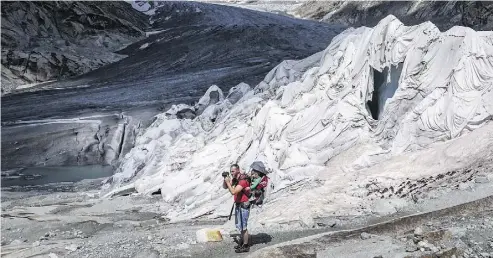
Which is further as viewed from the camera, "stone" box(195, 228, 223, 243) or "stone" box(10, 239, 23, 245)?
"stone" box(10, 239, 23, 245)

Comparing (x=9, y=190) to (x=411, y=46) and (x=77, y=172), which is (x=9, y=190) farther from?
(x=411, y=46)

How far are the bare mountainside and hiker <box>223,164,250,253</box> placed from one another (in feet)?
50.3

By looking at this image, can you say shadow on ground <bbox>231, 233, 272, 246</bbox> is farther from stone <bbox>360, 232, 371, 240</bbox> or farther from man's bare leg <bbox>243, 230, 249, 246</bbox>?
stone <bbox>360, 232, 371, 240</bbox>

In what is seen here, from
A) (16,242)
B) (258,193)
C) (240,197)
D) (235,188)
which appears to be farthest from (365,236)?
(16,242)

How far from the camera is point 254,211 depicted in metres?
10.6

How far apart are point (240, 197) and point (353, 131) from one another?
511 cm

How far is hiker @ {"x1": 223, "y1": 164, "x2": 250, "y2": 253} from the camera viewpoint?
25.6ft

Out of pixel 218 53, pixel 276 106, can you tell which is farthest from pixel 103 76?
pixel 276 106

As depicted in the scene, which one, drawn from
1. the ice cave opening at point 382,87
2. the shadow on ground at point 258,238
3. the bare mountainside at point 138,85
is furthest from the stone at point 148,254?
the bare mountainside at point 138,85

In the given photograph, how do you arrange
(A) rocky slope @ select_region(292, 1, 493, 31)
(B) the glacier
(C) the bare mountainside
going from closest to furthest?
(B) the glacier < (C) the bare mountainside < (A) rocky slope @ select_region(292, 1, 493, 31)

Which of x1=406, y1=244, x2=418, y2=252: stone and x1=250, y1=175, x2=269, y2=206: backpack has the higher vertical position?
x1=250, y1=175, x2=269, y2=206: backpack

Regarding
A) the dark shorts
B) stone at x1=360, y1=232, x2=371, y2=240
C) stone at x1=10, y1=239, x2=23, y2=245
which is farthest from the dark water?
stone at x1=360, y1=232, x2=371, y2=240

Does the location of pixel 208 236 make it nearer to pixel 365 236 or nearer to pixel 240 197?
pixel 240 197

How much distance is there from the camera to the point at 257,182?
7855 millimetres
